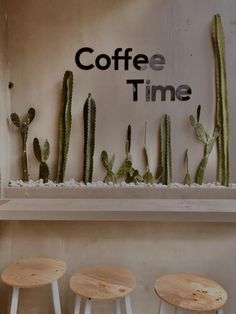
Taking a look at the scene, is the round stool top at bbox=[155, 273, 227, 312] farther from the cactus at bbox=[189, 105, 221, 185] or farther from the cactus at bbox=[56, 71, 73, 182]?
the cactus at bbox=[56, 71, 73, 182]

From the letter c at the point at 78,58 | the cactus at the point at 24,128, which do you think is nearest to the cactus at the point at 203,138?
the letter c at the point at 78,58

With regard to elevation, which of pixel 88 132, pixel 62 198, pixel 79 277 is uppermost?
pixel 88 132

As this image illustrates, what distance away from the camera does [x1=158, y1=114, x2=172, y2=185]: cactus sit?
2482 mm

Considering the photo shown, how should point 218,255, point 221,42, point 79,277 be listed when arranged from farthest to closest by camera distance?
point 221,42, point 218,255, point 79,277

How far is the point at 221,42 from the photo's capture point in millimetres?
2424

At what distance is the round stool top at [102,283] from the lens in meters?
1.74

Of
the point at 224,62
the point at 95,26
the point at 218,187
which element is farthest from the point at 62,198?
the point at 224,62

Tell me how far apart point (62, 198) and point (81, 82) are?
92 centimetres

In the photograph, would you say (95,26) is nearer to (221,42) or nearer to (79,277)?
(221,42)

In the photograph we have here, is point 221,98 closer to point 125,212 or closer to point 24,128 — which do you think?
point 125,212

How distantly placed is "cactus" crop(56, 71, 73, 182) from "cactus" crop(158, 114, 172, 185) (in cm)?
73

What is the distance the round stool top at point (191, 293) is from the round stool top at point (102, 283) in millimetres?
193

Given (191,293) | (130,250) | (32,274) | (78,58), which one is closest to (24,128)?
(78,58)

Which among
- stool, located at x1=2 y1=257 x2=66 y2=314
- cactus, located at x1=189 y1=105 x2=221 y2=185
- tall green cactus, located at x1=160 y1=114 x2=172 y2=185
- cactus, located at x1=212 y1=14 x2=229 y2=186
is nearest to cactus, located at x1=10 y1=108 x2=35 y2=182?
stool, located at x1=2 y1=257 x2=66 y2=314
